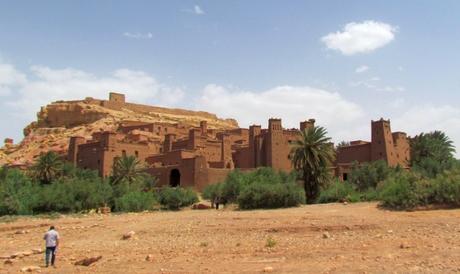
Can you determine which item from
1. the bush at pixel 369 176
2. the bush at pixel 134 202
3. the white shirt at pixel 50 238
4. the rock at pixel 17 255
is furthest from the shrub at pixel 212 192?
the white shirt at pixel 50 238

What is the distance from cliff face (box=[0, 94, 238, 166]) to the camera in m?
Answer: 68.8

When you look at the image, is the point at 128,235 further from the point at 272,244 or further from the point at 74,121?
the point at 74,121

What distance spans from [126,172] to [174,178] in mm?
4959

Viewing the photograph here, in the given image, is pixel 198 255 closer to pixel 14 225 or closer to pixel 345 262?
pixel 345 262

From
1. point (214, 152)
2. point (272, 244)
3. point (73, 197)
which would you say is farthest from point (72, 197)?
point (272, 244)

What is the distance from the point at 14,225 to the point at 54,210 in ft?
33.9

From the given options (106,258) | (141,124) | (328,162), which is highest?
(141,124)

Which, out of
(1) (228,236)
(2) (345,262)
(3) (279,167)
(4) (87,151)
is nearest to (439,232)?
(2) (345,262)

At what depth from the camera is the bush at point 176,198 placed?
38031 millimetres

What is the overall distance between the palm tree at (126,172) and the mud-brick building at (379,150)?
17.5m

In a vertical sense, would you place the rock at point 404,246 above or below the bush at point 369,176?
below

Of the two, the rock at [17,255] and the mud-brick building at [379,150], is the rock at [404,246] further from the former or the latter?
the mud-brick building at [379,150]

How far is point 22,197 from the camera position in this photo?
37.2m

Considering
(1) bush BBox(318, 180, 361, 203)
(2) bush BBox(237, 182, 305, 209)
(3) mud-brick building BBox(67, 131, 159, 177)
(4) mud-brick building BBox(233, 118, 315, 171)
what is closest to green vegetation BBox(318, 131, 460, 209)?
(1) bush BBox(318, 180, 361, 203)
